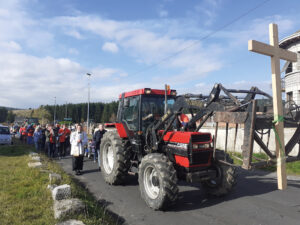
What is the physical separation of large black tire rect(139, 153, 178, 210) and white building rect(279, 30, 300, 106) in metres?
12.8

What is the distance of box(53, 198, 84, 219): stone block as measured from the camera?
3910 millimetres

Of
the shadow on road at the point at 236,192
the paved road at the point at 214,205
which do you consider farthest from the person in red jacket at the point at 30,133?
the shadow on road at the point at 236,192

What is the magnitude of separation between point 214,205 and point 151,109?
287cm

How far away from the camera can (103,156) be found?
7.73 metres

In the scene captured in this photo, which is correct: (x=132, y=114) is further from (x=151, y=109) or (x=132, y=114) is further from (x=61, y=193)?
(x=61, y=193)

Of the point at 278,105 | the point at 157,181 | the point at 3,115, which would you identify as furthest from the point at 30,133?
the point at 3,115

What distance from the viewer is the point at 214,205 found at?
202 inches

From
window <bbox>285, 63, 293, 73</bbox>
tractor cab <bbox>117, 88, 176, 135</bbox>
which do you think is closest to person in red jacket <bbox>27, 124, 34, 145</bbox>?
tractor cab <bbox>117, 88, 176, 135</bbox>

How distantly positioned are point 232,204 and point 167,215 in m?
1.57

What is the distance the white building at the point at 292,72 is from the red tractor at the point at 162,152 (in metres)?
11.7

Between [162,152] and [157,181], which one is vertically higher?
[162,152]

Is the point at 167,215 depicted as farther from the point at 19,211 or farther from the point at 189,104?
the point at 19,211

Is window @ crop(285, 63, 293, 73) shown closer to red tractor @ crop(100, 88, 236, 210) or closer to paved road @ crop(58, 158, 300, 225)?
paved road @ crop(58, 158, 300, 225)

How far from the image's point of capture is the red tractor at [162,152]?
4.86m
